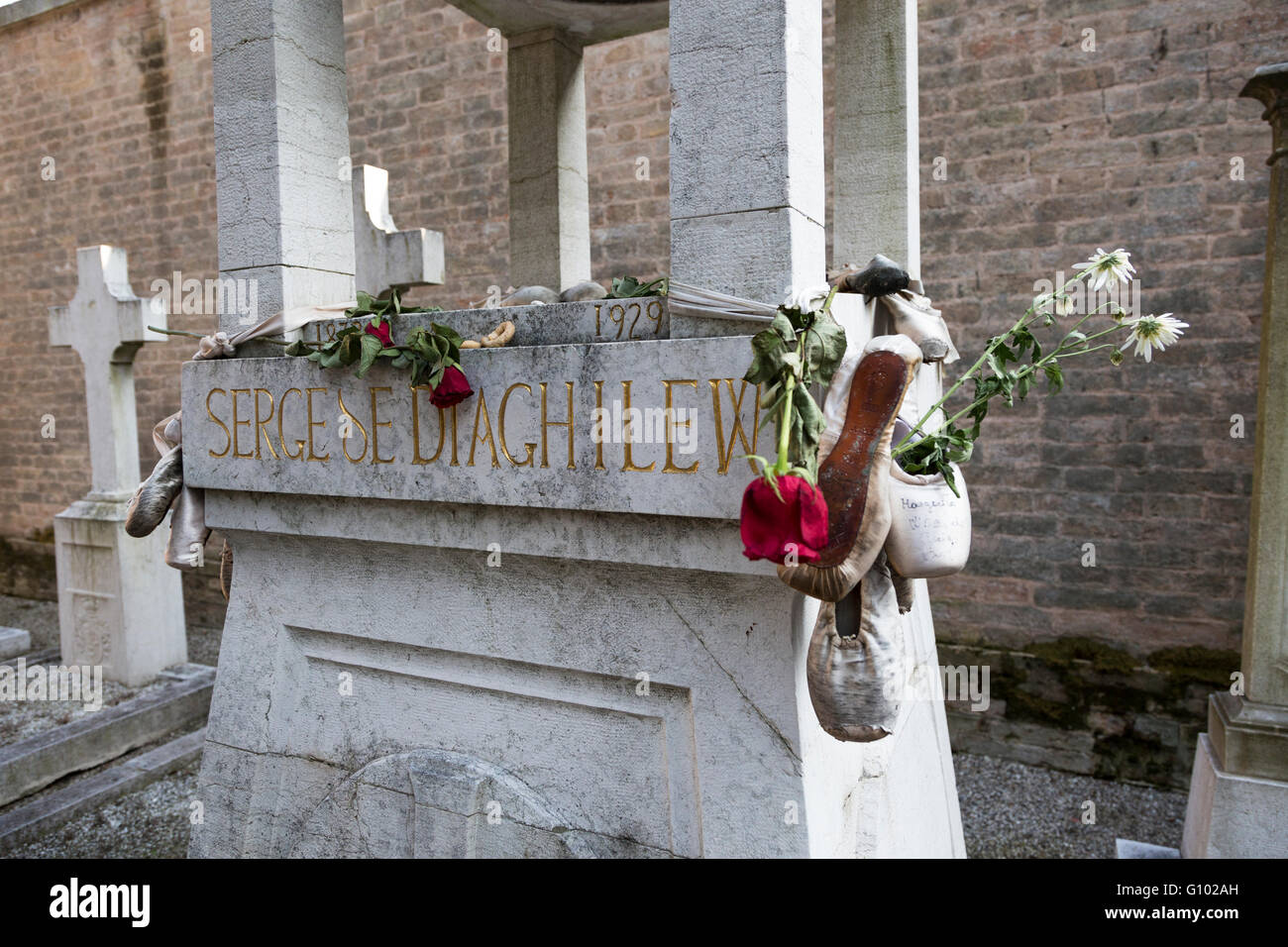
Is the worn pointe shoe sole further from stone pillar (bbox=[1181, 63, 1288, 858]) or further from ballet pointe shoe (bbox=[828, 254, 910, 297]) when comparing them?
stone pillar (bbox=[1181, 63, 1288, 858])

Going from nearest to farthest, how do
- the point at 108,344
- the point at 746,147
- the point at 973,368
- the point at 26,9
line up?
1. the point at 746,147
2. the point at 973,368
3. the point at 108,344
4. the point at 26,9

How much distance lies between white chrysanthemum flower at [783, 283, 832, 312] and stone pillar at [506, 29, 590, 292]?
79.2 inches

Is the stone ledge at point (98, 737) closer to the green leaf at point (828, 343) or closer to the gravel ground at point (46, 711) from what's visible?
the gravel ground at point (46, 711)

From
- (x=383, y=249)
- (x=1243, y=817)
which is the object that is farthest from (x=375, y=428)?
(x=1243, y=817)

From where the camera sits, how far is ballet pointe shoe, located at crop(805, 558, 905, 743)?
4.94 ft

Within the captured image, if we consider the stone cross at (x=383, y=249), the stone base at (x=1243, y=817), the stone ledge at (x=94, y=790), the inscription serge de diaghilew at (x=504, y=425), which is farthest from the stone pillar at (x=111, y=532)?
the stone base at (x=1243, y=817)

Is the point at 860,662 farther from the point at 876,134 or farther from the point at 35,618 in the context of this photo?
the point at 35,618

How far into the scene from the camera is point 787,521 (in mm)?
1162

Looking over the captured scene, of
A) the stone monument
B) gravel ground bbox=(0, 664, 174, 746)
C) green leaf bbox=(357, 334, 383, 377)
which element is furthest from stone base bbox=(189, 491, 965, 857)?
gravel ground bbox=(0, 664, 174, 746)

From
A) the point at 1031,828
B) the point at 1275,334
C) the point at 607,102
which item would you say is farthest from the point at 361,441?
the point at 607,102

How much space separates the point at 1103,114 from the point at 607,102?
3522mm

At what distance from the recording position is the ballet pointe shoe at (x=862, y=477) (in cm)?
143

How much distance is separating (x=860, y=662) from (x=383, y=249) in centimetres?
354

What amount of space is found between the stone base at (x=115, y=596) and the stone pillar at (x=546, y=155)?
3.96m
